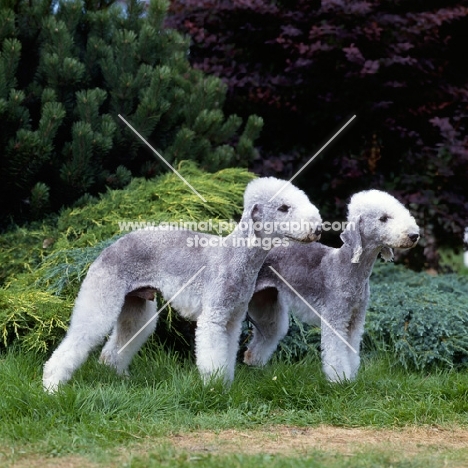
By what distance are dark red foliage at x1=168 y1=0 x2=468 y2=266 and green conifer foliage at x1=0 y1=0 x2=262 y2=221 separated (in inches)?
42.7

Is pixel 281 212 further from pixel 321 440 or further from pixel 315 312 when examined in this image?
pixel 321 440

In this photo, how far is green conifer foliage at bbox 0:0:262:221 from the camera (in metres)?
7.36

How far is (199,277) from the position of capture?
17.1ft

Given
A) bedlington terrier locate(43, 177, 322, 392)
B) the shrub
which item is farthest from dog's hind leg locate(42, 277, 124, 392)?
the shrub

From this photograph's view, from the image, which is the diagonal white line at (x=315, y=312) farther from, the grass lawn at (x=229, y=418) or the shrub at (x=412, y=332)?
the shrub at (x=412, y=332)

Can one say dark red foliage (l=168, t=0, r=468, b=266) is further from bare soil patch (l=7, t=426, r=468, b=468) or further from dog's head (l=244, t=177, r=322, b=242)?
bare soil patch (l=7, t=426, r=468, b=468)

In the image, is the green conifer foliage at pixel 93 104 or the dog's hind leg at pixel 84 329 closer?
the dog's hind leg at pixel 84 329

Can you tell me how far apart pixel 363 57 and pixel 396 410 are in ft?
16.9

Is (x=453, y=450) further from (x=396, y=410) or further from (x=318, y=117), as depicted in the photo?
(x=318, y=117)

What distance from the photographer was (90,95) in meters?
7.41

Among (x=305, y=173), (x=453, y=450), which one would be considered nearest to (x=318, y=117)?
(x=305, y=173)

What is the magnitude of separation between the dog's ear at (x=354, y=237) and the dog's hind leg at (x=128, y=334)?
1.50 meters

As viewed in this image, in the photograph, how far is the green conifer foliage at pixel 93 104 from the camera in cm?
736

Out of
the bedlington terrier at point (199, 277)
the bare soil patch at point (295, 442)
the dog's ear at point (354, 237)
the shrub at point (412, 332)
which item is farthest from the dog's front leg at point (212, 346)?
the shrub at point (412, 332)
